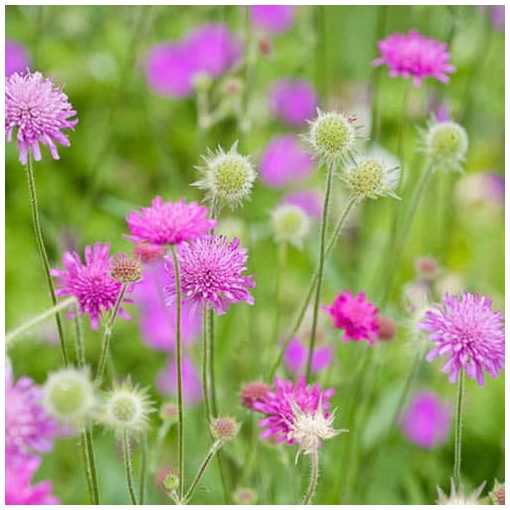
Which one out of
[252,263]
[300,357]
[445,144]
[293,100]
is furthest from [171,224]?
[293,100]

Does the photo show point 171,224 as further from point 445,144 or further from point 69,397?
point 445,144

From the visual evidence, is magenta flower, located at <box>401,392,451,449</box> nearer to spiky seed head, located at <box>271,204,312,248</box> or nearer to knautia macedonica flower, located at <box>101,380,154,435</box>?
spiky seed head, located at <box>271,204,312,248</box>

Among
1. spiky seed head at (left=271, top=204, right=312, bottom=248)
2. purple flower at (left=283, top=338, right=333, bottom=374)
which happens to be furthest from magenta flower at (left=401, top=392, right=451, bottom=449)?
spiky seed head at (left=271, top=204, right=312, bottom=248)

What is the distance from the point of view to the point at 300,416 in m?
0.65

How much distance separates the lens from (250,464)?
2.96 feet

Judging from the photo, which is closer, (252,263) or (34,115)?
(34,115)

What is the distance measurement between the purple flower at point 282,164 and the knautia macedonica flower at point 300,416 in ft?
3.54

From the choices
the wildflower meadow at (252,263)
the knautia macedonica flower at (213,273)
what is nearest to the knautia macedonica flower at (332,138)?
the wildflower meadow at (252,263)

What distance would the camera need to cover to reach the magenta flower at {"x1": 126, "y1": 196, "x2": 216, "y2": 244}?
23.3 inches

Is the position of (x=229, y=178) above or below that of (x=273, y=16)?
below

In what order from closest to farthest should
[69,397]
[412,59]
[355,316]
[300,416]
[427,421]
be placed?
[69,397] < [300,416] < [355,316] < [412,59] < [427,421]

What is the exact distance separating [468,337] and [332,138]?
0.19 meters

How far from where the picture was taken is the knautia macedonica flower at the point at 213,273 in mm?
667

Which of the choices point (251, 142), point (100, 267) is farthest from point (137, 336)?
point (100, 267)
